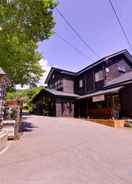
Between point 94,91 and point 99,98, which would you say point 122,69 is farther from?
point 99,98

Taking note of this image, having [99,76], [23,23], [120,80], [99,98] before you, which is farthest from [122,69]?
[23,23]

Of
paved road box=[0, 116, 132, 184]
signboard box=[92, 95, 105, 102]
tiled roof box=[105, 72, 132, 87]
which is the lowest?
paved road box=[0, 116, 132, 184]

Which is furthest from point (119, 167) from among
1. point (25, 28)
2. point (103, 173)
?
point (25, 28)

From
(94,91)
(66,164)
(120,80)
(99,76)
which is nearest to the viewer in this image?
(66,164)

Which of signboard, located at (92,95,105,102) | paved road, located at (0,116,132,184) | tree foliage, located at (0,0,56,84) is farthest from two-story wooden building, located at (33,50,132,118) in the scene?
paved road, located at (0,116,132,184)

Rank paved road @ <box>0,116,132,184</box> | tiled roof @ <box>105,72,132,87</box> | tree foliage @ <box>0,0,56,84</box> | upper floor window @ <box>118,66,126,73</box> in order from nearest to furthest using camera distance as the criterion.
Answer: paved road @ <box>0,116,132,184</box> < tree foliage @ <box>0,0,56,84</box> < tiled roof @ <box>105,72,132,87</box> < upper floor window @ <box>118,66,126,73</box>

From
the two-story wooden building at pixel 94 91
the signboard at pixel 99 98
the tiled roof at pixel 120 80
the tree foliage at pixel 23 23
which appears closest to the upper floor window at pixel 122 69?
the two-story wooden building at pixel 94 91

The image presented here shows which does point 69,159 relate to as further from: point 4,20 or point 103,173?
point 4,20

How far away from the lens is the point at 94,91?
105 ft

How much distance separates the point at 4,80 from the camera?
13039mm

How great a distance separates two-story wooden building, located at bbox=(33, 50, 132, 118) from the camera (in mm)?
25673

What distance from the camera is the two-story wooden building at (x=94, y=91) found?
25.7 metres

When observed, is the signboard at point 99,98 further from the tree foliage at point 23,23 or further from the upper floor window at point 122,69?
the tree foliage at point 23,23

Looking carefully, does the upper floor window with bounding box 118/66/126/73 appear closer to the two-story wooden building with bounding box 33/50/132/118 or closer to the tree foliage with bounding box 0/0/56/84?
the two-story wooden building with bounding box 33/50/132/118
